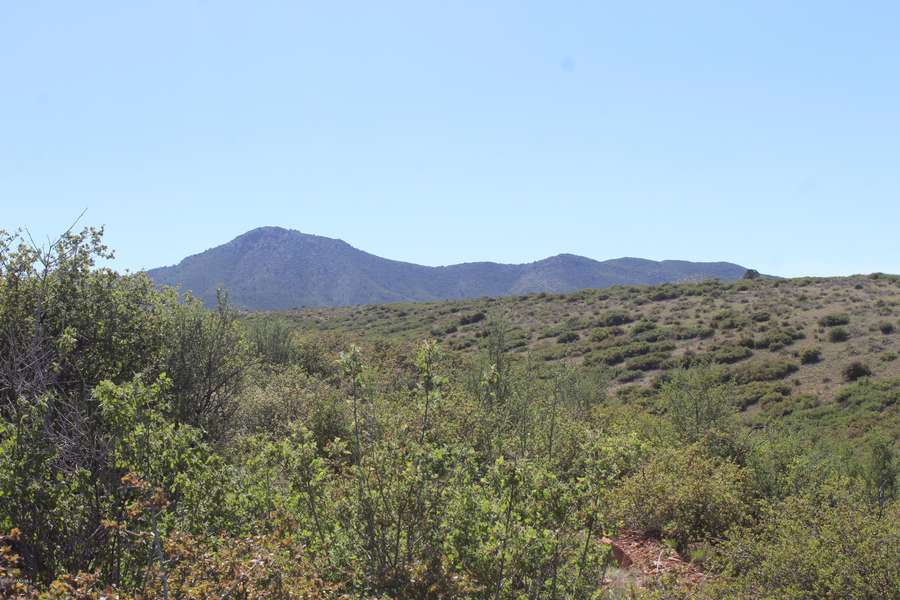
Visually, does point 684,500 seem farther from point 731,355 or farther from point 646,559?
point 731,355

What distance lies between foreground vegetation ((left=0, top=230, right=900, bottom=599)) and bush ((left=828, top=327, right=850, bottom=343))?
15.1 metres

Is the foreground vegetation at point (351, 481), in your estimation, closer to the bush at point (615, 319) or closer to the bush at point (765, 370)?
the bush at point (765, 370)

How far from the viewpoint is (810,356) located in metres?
29.1

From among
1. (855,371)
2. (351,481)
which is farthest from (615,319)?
(351,481)

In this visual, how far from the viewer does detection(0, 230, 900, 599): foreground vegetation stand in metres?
4.76

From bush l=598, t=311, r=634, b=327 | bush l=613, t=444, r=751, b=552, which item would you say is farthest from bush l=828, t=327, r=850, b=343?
bush l=613, t=444, r=751, b=552

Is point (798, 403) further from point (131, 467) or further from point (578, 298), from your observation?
point (578, 298)

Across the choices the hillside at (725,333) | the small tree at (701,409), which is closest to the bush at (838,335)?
the hillside at (725,333)

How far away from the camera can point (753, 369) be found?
2823 cm

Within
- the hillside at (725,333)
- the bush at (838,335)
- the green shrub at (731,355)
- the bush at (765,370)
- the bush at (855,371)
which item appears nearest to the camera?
the hillside at (725,333)

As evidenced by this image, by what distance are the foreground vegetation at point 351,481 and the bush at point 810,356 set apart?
467 inches

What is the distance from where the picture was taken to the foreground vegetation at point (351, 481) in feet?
15.6

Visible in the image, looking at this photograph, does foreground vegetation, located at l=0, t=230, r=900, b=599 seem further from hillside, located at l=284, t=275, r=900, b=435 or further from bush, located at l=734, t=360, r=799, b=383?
bush, located at l=734, t=360, r=799, b=383

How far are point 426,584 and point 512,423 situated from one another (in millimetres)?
7506
